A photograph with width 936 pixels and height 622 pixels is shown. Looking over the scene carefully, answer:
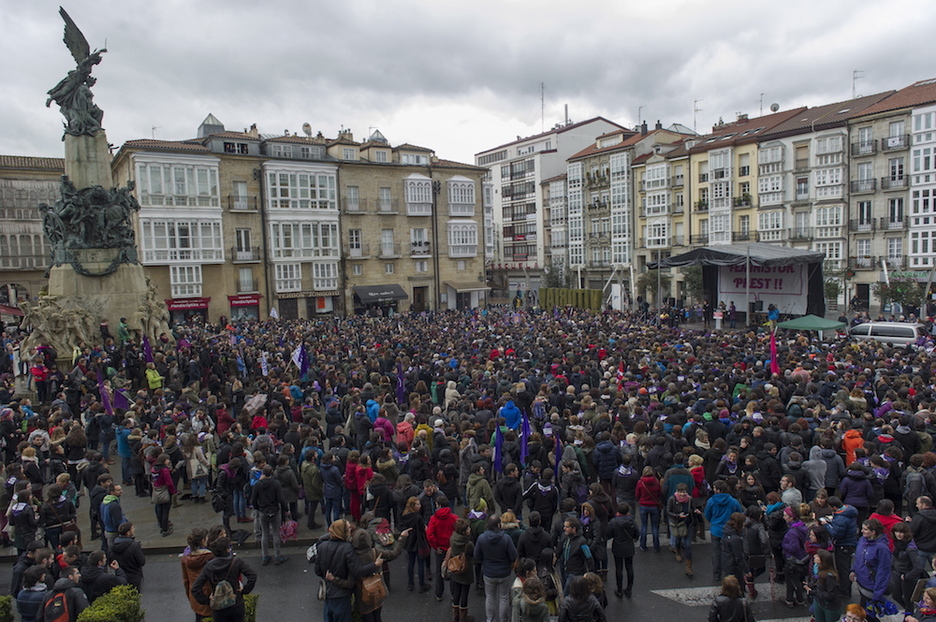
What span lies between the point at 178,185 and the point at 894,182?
45931 mm

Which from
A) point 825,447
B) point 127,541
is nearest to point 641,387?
point 825,447

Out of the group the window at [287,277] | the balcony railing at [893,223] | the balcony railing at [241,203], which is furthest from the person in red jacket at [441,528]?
the balcony railing at [893,223]

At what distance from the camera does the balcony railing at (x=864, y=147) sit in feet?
142

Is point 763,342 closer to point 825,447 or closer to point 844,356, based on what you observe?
point 844,356

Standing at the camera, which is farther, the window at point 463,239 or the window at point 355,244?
the window at point 463,239

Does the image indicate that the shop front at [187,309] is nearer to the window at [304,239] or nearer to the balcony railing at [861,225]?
the window at [304,239]

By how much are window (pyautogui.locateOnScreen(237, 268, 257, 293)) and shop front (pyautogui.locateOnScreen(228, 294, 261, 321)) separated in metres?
0.62

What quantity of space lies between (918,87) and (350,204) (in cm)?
3967

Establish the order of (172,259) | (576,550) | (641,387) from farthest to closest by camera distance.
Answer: (172,259) → (641,387) → (576,550)

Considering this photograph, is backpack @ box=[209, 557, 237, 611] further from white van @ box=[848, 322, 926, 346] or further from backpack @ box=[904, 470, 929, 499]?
white van @ box=[848, 322, 926, 346]

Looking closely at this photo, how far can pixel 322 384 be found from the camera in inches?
688

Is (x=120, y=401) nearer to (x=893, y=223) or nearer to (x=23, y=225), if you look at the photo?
(x=23, y=225)

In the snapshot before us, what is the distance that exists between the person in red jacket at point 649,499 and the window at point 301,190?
41381mm

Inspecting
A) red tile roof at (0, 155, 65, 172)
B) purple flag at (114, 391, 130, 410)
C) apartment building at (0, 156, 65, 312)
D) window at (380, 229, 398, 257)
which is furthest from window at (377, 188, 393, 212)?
purple flag at (114, 391, 130, 410)
